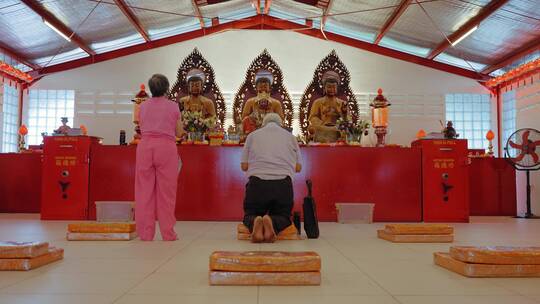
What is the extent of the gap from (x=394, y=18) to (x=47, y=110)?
7968 mm

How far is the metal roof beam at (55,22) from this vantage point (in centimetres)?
859

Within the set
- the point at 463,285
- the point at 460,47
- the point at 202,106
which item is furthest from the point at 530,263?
the point at 460,47

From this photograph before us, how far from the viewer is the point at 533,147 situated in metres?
7.45

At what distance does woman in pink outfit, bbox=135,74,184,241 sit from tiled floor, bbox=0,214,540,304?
0.20m

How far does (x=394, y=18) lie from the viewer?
32.7 ft

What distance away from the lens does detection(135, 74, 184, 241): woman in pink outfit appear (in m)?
3.80

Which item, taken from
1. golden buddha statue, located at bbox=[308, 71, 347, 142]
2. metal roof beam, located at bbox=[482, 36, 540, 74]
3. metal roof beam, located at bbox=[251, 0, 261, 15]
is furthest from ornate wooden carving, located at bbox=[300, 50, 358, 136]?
metal roof beam, located at bbox=[482, 36, 540, 74]

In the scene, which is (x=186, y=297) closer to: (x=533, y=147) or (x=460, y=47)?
(x=533, y=147)

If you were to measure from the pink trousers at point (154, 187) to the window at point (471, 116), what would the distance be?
9.46 m

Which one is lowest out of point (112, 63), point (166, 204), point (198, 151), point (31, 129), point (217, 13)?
point (166, 204)

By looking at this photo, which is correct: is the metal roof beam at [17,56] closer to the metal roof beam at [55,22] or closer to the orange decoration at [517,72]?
the metal roof beam at [55,22]

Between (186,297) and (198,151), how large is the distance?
4.06 metres

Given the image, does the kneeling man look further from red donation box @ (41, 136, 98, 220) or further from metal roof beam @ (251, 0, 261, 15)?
metal roof beam @ (251, 0, 261, 15)

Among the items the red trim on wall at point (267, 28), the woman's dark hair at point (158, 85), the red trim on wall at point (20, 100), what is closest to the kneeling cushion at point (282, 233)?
the woman's dark hair at point (158, 85)
